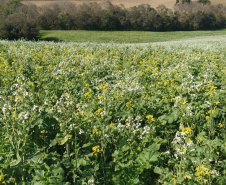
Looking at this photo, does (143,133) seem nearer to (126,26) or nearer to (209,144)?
(209,144)

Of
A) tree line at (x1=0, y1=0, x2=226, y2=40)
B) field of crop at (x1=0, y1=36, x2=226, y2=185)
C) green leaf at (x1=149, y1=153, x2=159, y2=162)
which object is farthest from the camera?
tree line at (x1=0, y1=0, x2=226, y2=40)

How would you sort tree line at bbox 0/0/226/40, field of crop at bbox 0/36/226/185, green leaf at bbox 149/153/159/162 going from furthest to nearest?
tree line at bbox 0/0/226/40 < green leaf at bbox 149/153/159/162 < field of crop at bbox 0/36/226/185

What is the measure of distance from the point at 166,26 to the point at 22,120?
5888 centimetres

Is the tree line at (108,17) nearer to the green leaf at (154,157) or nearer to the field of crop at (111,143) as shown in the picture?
the field of crop at (111,143)

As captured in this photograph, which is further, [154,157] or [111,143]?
[111,143]

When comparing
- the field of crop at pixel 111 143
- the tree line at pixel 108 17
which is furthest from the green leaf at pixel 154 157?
the tree line at pixel 108 17

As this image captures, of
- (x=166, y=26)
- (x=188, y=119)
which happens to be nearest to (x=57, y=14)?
(x=166, y=26)

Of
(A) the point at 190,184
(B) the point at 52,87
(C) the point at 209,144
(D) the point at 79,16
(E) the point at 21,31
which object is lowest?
(A) the point at 190,184

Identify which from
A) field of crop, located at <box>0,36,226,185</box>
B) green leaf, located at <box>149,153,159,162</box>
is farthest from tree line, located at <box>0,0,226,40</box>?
green leaf, located at <box>149,153,159,162</box>

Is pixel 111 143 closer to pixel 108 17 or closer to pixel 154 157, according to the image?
pixel 154 157

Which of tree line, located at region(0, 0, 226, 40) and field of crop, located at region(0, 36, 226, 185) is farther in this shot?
tree line, located at region(0, 0, 226, 40)

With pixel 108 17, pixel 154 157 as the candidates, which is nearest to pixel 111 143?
pixel 154 157

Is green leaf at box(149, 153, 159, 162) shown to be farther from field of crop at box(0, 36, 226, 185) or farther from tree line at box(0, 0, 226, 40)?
tree line at box(0, 0, 226, 40)

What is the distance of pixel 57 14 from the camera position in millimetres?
52438
